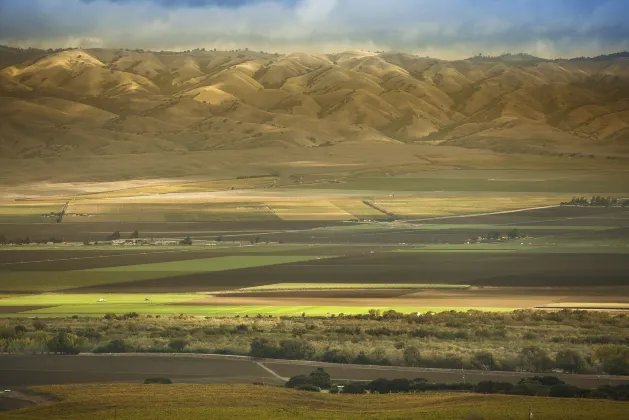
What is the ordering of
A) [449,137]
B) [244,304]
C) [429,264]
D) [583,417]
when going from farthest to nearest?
[449,137]
[429,264]
[244,304]
[583,417]

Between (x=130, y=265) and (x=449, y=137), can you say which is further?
(x=449, y=137)

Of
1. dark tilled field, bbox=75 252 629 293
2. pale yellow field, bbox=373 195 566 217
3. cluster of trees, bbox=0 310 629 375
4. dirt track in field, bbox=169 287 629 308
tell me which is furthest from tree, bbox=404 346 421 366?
pale yellow field, bbox=373 195 566 217

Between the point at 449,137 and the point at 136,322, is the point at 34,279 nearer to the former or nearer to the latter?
the point at 136,322

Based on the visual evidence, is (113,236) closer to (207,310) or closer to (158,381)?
(207,310)

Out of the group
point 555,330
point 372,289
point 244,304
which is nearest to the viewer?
point 555,330

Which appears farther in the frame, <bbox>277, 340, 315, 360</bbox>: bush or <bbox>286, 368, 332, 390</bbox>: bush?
<bbox>277, 340, 315, 360</bbox>: bush

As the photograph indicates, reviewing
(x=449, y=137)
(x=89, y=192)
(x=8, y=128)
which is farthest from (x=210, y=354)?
(x=449, y=137)

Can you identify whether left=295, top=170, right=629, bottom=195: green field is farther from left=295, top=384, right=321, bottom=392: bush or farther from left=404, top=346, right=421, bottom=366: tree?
left=295, top=384, right=321, bottom=392: bush
